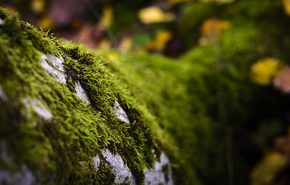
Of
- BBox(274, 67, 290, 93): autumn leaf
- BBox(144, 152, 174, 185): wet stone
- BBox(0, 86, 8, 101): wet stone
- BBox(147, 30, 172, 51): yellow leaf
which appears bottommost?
BBox(0, 86, 8, 101): wet stone

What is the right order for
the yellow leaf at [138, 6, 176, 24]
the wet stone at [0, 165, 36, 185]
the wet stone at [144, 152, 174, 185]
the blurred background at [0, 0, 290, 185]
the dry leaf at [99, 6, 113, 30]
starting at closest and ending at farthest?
the wet stone at [0, 165, 36, 185] → the wet stone at [144, 152, 174, 185] → the blurred background at [0, 0, 290, 185] → the yellow leaf at [138, 6, 176, 24] → the dry leaf at [99, 6, 113, 30]

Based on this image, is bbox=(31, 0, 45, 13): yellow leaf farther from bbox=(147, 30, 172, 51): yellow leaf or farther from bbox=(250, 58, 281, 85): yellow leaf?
bbox=(250, 58, 281, 85): yellow leaf

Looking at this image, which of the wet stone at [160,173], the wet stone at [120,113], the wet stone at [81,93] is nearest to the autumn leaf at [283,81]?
the wet stone at [160,173]

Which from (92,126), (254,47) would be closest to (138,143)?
(92,126)

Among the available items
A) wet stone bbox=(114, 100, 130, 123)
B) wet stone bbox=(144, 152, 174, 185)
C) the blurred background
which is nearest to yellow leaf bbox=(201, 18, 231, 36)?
the blurred background

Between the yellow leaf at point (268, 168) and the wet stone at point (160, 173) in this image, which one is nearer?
the wet stone at point (160, 173)

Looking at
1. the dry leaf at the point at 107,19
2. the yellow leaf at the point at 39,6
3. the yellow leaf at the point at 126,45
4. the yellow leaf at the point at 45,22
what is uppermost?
the yellow leaf at the point at 39,6

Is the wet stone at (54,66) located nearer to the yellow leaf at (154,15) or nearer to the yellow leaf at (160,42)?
the yellow leaf at (160,42)

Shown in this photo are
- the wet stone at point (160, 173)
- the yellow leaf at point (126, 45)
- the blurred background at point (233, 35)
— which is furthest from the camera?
the yellow leaf at point (126, 45)

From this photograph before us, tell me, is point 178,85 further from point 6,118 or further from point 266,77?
point 6,118
